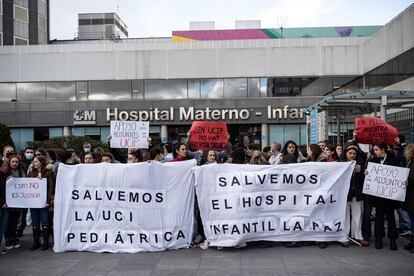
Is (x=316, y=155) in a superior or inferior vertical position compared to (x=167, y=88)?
inferior

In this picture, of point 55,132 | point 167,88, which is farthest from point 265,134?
point 55,132

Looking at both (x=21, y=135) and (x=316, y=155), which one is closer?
(x=316, y=155)

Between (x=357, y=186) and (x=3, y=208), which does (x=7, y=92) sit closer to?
(x=3, y=208)

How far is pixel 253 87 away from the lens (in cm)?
3219

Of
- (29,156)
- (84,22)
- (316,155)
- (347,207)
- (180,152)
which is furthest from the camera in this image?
(84,22)

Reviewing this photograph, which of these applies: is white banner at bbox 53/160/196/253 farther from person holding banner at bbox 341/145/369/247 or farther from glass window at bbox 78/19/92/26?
glass window at bbox 78/19/92/26

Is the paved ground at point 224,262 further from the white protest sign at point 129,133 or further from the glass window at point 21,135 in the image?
the glass window at point 21,135

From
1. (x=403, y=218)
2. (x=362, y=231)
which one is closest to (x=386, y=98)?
(x=403, y=218)

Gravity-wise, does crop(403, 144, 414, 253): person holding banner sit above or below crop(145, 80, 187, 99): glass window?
below

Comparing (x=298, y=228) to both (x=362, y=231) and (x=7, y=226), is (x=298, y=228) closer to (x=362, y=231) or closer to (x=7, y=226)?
(x=362, y=231)

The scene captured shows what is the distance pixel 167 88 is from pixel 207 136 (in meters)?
22.5

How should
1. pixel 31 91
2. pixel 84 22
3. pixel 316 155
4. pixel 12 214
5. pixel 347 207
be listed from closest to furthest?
pixel 347 207, pixel 12 214, pixel 316 155, pixel 31 91, pixel 84 22

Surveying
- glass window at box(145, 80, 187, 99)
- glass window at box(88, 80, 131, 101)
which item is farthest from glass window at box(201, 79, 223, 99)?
glass window at box(88, 80, 131, 101)

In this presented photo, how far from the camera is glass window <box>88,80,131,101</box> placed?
32.7 m
